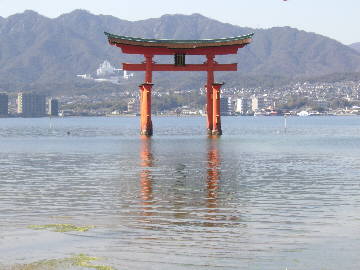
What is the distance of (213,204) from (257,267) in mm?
8740

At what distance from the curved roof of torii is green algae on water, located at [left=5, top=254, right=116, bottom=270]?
191 feet

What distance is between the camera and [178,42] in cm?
7231

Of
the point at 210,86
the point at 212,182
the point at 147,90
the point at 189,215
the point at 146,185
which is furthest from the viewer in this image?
the point at 210,86

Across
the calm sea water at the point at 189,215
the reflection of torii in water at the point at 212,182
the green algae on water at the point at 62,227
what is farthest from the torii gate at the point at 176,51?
the green algae on water at the point at 62,227

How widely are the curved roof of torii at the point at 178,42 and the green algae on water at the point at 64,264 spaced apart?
191ft

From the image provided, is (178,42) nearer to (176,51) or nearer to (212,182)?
(176,51)

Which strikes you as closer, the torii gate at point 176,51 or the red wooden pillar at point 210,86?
the torii gate at point 176,51

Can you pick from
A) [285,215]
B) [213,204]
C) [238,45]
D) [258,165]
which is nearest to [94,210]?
[213,204]

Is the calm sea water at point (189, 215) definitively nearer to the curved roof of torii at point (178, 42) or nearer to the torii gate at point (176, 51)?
the curved roof of torii at point (178, 42)

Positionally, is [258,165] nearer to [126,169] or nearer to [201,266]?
[126,169]

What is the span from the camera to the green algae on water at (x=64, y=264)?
1296 cm

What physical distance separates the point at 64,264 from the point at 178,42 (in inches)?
2368

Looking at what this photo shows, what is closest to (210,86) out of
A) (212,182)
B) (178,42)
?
(178,42)

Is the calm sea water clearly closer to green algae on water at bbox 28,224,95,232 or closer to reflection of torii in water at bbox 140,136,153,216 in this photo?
reflection of torii in water at bbox 140,136,153,216
